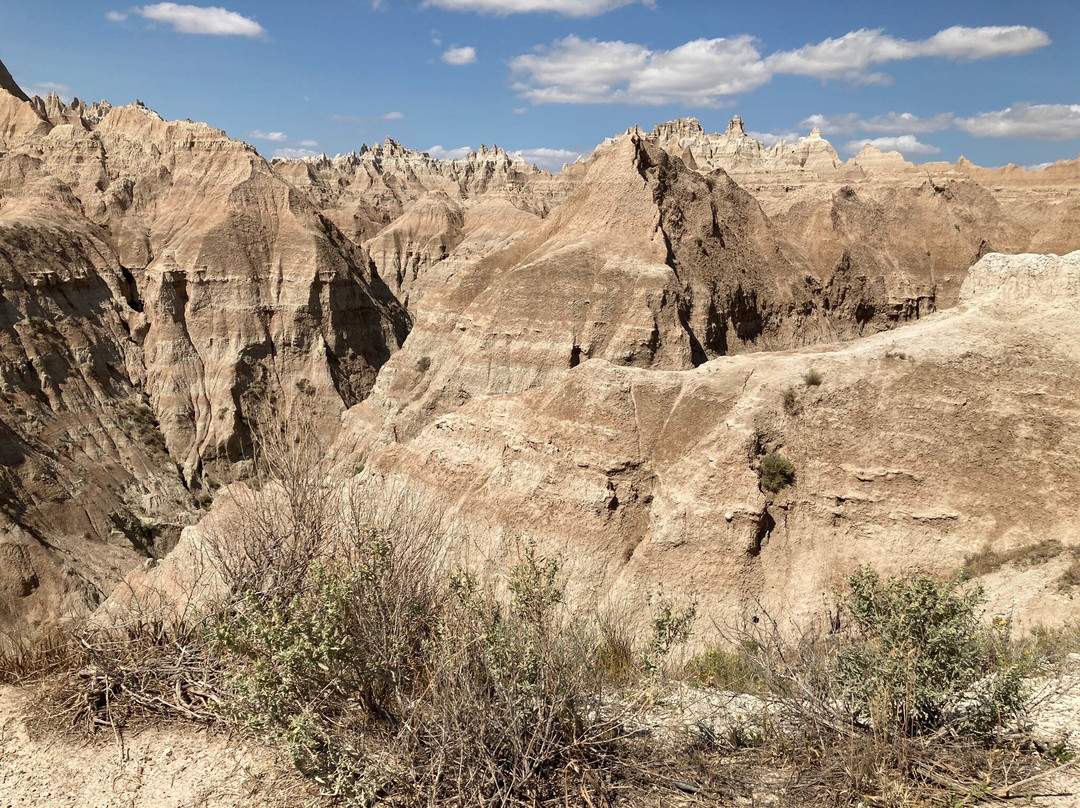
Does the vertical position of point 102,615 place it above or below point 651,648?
below

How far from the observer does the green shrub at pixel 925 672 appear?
23.5ft

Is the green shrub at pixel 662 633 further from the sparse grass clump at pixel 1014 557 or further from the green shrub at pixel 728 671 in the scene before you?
the sparse grass clump at pixel 1014 557

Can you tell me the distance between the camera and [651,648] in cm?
842

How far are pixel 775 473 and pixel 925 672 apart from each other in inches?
535

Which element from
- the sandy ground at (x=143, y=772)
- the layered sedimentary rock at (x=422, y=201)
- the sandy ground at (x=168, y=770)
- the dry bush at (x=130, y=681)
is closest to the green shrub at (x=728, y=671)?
the sandy ground at (x=168, y=770)

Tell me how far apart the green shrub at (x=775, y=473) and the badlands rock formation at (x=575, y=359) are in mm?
404

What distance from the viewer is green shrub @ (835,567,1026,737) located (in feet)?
23.5

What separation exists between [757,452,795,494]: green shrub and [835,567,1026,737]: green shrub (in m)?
12.4

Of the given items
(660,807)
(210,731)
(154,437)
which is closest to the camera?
(660,807)

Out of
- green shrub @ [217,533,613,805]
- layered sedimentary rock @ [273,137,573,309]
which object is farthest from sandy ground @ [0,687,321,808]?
layered sedimentary rock @ [273,137,573,309]

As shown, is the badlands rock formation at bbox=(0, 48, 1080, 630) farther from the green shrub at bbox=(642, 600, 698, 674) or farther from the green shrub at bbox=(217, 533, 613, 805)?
the green shrub at bbox=(217, 533, 613, 805)

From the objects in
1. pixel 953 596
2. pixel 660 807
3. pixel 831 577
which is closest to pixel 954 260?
pixel 831 577

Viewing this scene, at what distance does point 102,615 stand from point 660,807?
36.9 ft

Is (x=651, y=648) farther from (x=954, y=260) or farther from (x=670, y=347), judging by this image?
(x=954, y=260)
